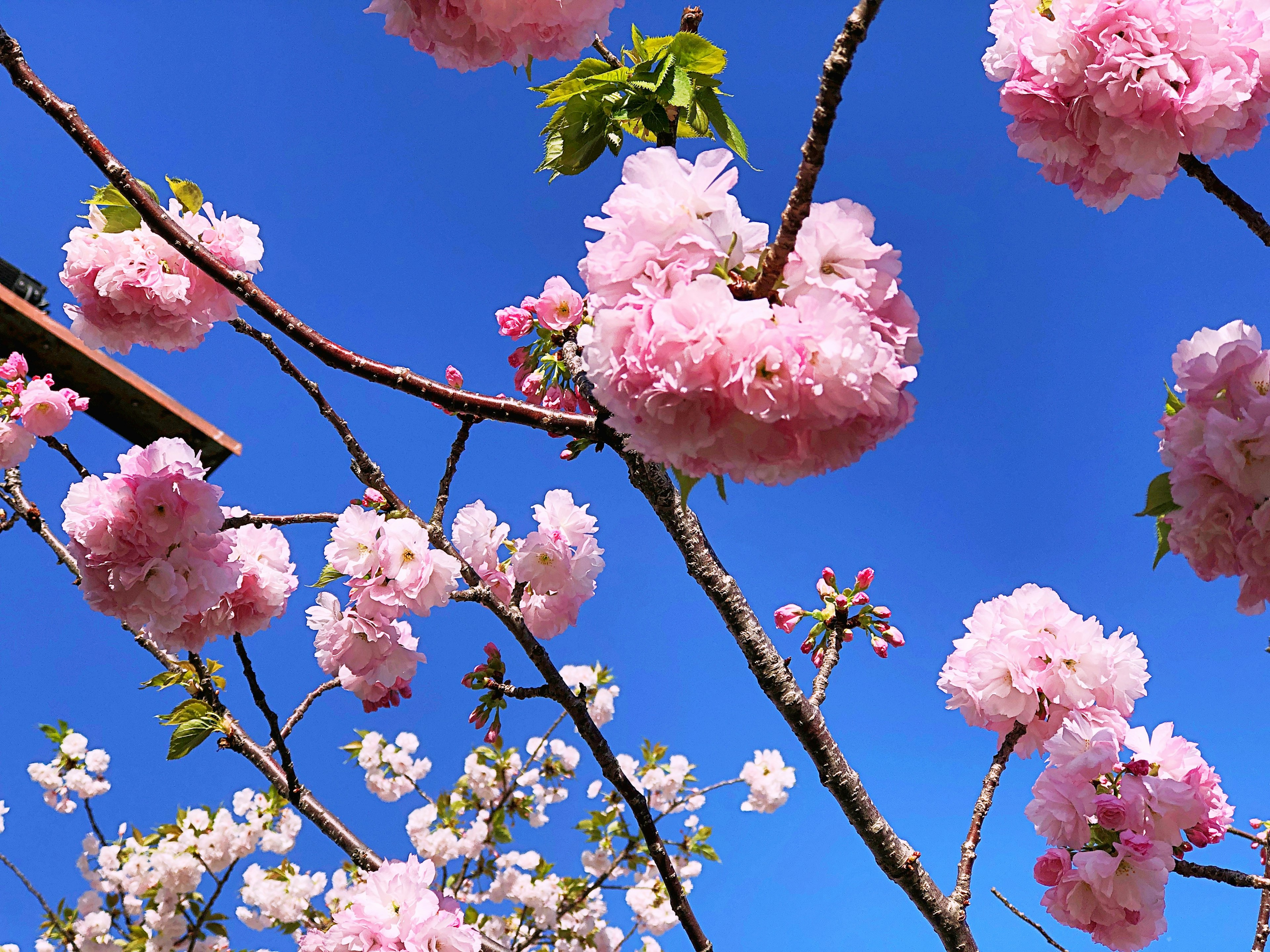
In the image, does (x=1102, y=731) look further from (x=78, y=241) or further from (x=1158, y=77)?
(x=78, y=241)

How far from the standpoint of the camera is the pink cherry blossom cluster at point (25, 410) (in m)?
2.50

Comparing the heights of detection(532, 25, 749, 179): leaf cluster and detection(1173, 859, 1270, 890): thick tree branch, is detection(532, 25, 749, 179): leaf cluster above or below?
above

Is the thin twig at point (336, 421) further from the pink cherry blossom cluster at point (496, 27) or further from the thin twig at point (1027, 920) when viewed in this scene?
the thin twig at point (1027, 920)

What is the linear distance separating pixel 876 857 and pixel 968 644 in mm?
556

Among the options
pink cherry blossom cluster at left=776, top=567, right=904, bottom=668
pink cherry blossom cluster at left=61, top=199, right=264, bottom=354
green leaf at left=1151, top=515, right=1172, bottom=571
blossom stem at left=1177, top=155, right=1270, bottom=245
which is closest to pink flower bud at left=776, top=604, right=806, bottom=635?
pink cherry blossom cluster at left=776, top=567, right=904, bottom=668

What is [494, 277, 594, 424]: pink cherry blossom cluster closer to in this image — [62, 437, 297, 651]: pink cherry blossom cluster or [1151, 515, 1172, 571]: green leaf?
[62, 437, 297, 651]: pink cherry blossom cluster

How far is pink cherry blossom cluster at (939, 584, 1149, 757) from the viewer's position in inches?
69.7

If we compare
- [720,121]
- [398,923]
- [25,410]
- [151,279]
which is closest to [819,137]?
[720,121]

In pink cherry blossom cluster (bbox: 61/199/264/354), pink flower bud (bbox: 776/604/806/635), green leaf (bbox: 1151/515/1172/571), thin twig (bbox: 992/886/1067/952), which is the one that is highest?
pink cherry blossom cluster (bbox: 61/199/264/354)

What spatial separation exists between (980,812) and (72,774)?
21.5ft

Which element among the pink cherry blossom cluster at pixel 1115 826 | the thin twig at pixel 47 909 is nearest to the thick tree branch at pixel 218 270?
the pink cherry blossom cluster at pixel 1115 826

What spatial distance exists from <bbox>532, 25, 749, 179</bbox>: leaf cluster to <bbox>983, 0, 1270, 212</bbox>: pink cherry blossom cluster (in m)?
0.57

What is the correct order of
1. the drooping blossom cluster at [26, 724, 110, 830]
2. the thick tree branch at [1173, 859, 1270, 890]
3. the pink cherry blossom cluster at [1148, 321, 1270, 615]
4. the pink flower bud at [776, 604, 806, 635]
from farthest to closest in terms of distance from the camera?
the drooping blossom cluster at [26, 724, 110, 830] → the pink flower bud at [776, 604, 806, 635] → the thick tree branch at [1173, 859, 1270, 890] → the pink cherry blossom cluster at [1148, 321, 1270, 615]

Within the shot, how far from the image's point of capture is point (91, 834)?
5547 millimetres
